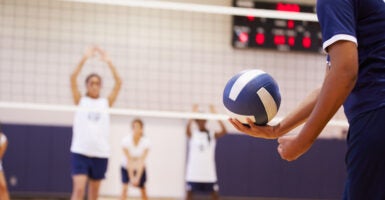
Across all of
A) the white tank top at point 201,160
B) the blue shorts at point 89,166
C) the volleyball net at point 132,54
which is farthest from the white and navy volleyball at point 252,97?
the volleyball net at point 132,54

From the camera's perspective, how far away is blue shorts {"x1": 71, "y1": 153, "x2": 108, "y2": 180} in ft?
18.7

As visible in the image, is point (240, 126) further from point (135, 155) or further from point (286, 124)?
point (135, 155)

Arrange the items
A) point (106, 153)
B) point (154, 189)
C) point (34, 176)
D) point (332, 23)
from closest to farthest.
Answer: point (332, 23)
point (106, 153)
point (34, 176)
point (154, 189)

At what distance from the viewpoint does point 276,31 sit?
29.7 feet

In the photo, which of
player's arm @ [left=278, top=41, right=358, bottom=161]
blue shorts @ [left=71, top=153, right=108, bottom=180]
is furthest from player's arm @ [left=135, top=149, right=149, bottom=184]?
player's arm @ [left=278, top=41, right=358, bottom=161]

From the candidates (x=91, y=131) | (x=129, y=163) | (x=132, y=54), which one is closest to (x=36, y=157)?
(x=129, y=163)

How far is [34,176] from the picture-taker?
357 inches

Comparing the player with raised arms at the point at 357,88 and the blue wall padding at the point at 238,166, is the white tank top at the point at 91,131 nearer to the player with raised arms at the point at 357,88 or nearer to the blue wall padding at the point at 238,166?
the blue wall padding at the point at 238,166

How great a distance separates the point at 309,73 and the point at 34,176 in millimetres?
5002

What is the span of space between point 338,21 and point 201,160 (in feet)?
20.5

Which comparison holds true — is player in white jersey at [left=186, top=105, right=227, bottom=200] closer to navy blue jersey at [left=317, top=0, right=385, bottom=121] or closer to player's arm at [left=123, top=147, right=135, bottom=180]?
player's arm at [left=123, top=147, right=135, bottom=180]

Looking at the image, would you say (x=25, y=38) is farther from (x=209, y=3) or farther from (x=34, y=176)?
(x=209, y=3)

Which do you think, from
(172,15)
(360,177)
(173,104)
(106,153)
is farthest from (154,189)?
(360,177)

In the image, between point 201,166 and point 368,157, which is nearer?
point 368,157
